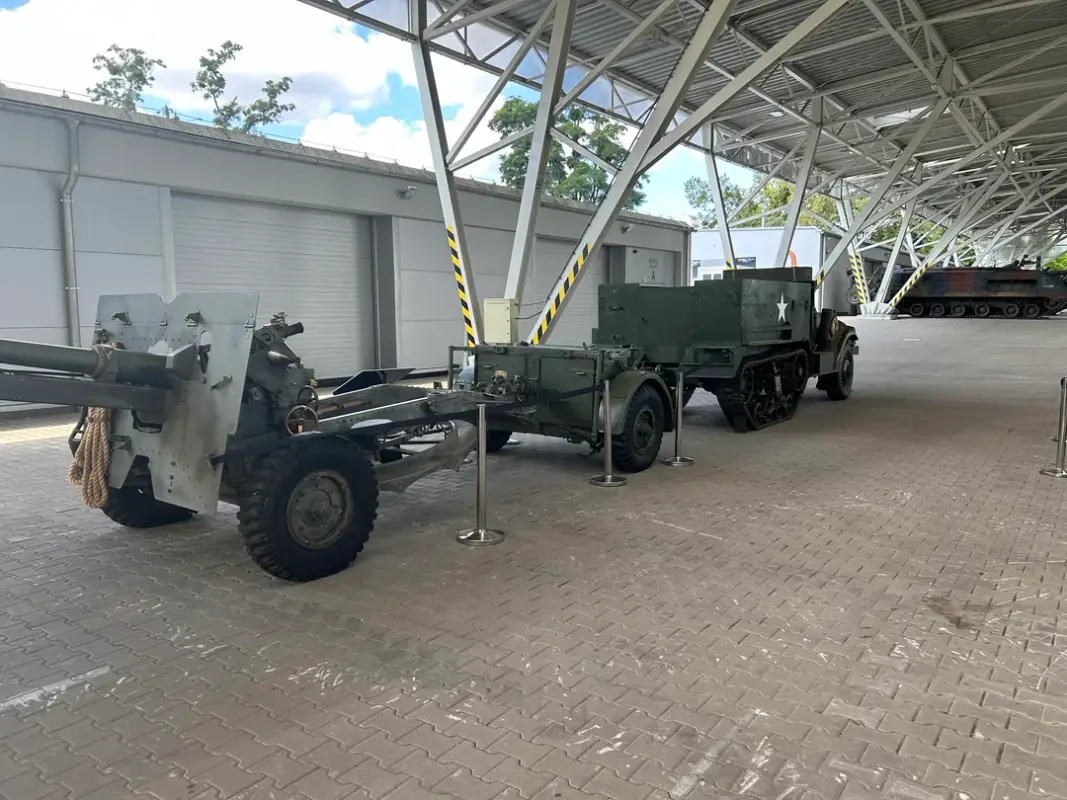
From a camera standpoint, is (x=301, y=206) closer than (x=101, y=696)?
No

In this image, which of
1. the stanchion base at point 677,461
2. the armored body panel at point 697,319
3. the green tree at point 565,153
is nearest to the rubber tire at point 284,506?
the stanchion base at point 677,461

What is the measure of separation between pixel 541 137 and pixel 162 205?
5798mm

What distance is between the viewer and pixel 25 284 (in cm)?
1040

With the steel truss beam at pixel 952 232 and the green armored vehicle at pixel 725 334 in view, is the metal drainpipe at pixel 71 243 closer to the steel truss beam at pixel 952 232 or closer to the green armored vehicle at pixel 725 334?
the green armored vehicle at pixel 725 334

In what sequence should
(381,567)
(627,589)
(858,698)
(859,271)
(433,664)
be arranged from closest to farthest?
1. (858,698)
2. (433,664)
3. (627,589)
4. (381,567)
5. (859,271)

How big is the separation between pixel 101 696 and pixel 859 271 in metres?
40.2

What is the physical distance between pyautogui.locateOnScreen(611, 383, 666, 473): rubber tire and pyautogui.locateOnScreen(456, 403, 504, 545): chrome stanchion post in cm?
202

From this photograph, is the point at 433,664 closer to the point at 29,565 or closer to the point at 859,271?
the point at 29,565

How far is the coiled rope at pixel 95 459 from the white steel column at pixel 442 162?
8.34m

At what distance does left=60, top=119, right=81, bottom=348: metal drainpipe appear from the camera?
10617 millimetres

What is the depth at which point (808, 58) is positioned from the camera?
17.5 meters

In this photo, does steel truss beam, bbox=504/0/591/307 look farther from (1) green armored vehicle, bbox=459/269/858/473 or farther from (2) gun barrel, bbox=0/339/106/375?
(2) gun barrel, bbox=0/339/106/375

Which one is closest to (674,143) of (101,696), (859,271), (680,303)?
(680,303)

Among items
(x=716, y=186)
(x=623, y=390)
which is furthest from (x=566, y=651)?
(x=716, y=186)
